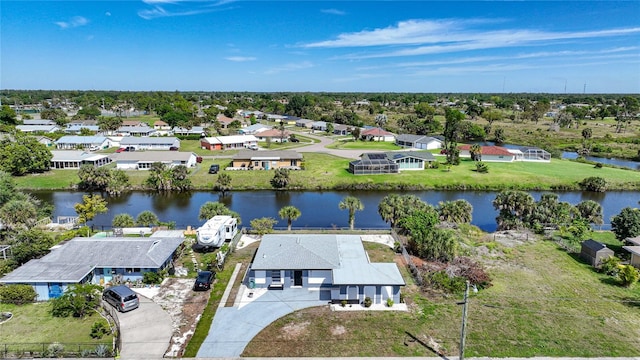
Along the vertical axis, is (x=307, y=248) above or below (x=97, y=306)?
above

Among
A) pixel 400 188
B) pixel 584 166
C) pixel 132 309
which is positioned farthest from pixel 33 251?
pixel 584 166

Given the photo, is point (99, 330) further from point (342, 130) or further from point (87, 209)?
point (342, 130)

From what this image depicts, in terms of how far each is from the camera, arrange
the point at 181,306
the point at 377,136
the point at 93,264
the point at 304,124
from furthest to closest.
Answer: the point at 304,124 → the point at 377,136 → the point at 93,264 → the point at 181,306

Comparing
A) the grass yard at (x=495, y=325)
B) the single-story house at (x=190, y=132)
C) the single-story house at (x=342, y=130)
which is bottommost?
the grass yard at (x=495, y=325)

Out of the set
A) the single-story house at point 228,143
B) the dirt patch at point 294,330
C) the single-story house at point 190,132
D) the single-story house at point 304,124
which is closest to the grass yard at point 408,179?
the single-story house at point 228,143

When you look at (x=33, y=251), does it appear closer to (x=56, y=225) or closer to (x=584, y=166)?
(x=56, y=225)

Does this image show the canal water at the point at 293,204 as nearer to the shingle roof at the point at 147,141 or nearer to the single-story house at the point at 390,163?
the single-story house at the point at 390,163

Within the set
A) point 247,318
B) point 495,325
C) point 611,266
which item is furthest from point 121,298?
point 611,266
